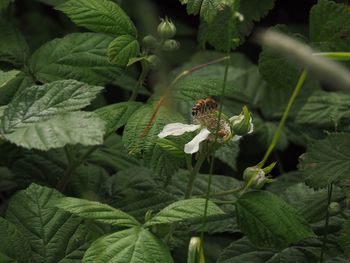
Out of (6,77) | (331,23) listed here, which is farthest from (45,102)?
(331,23)

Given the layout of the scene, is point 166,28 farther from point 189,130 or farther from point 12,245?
point 12,245

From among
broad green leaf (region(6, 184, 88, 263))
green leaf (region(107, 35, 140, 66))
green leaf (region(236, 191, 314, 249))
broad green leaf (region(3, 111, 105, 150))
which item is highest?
green leaf (region(107, 35, 140, 66))

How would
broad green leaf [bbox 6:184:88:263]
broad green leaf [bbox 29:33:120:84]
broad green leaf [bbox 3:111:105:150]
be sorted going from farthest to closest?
broad green leaf [bbox 29:33:120:84] < broad green leaf [bbox 6:184:88:263] < broad green leaf [bbox 3:111:105:150]

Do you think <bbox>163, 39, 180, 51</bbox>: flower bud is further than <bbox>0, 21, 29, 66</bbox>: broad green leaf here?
No

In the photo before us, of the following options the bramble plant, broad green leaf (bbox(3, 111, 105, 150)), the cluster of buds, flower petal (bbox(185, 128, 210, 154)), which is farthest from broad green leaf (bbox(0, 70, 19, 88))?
the cluster of buds

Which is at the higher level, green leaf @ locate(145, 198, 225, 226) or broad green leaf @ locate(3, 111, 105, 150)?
broad green leaf @ locate(3, 111, 105, 150)

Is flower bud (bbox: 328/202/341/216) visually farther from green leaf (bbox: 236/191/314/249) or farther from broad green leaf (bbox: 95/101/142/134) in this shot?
broad green leaf (bbox: 95/101/142/134)
